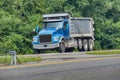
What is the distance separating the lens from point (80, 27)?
4066 cm

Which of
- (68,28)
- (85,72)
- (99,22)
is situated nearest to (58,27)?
(68,28)

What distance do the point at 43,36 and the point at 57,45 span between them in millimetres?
1340

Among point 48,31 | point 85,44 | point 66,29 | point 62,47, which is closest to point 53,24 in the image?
point 66,29

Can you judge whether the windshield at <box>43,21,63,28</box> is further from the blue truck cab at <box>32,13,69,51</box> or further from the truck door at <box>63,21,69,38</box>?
the truck door at <box>63,21,69,38</box>

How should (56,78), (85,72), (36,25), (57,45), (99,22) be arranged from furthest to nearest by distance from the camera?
1. (99,22)
2. (36,25)
3. (57,45)
4. (85,72)
5. (56,78)

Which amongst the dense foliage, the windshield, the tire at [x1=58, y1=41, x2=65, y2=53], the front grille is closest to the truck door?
the windshield

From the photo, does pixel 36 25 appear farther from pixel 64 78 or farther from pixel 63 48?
pixel 64 78

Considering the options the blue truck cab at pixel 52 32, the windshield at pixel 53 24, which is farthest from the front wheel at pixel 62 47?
the windshield at pixel 53 24

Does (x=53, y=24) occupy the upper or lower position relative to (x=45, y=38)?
upper

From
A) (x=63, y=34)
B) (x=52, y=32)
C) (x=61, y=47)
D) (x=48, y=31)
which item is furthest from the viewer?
(x=63, y=34)

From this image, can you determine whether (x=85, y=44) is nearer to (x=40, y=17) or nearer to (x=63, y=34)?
(x=63, y=34)

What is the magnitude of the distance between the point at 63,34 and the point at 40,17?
543 cm

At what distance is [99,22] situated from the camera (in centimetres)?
4912

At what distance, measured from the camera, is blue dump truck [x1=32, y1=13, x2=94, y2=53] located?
120 ft
